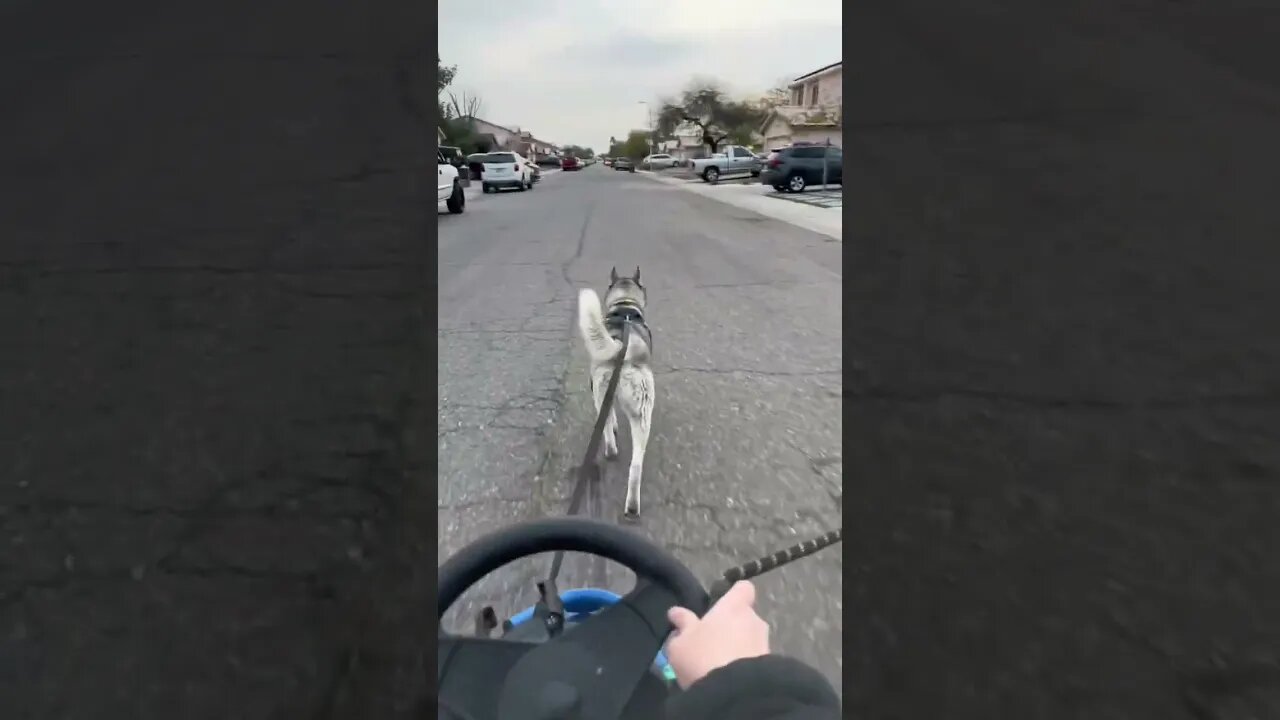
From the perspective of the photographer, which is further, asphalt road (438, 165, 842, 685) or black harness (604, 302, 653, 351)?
black harness (604, 302, 653, 351)

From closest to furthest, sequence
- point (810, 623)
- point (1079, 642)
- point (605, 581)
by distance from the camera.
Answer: point (1079, 642), point (810, 623), point (605, 581)

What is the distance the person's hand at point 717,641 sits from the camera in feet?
3.41

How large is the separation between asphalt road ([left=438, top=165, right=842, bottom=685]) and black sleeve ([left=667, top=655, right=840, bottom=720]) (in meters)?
0.72

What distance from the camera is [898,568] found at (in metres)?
0.68

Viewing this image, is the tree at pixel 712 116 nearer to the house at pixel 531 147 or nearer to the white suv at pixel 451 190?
the house at pixel 531 147

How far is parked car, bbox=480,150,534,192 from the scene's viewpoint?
3766 centimetres

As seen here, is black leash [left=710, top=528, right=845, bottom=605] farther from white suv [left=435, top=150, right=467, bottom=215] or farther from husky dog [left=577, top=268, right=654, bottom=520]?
white suv [left=435, top=150, right=467, bottom=215]

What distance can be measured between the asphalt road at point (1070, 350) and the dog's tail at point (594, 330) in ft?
11.5

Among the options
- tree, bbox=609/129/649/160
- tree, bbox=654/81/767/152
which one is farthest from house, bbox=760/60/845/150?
tree, bbox=609/129/649/160

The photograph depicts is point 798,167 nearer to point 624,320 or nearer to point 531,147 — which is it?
point 624,320
